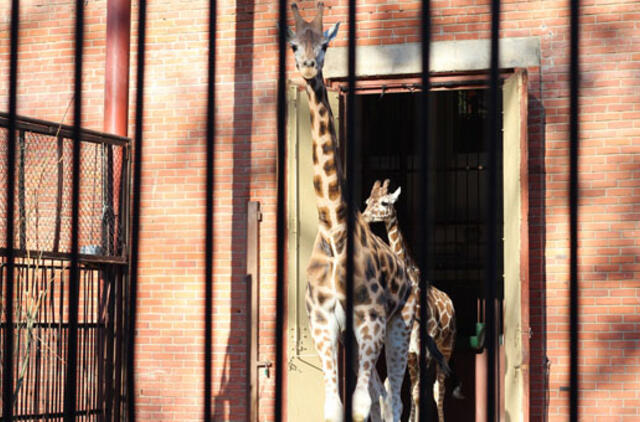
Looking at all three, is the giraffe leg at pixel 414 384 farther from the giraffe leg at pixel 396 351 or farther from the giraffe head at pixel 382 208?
the giraffe leg at pixel 396 351

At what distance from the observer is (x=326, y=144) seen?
571cm

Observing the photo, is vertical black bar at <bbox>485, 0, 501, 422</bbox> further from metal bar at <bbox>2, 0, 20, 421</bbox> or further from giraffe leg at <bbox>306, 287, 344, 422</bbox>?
giraffe leg at <bbox>306, 287, 344, 422</bbox>

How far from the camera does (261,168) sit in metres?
8.63

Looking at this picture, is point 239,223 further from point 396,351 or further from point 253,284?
point 396,351

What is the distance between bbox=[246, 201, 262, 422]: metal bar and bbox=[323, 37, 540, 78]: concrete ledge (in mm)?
1346

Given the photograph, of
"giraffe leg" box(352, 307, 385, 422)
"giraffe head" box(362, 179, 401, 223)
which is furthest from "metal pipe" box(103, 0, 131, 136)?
"giraffe leg" box(352, 307, 385, 422)

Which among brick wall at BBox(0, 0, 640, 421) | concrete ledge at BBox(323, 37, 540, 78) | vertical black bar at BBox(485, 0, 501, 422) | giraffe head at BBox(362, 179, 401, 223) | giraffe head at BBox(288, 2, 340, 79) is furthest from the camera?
giraffe head at BBox(362, 179, 401, 223)

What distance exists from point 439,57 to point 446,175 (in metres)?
3.51

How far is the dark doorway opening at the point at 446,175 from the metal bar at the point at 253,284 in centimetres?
252

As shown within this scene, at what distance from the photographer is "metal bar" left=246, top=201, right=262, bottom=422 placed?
8.20m

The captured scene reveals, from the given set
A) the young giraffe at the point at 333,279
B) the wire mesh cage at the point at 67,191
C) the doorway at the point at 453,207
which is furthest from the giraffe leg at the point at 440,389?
the wire mesh cage at the point at 67,191

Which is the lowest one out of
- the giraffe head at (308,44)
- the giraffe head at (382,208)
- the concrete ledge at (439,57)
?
the giraffe head at (382,208)

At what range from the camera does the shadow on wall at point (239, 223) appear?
335 inches

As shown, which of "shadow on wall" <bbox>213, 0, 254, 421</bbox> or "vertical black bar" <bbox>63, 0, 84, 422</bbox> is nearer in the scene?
"vertical black bar" <bbox>63, 0, 84, 422</bbox>
